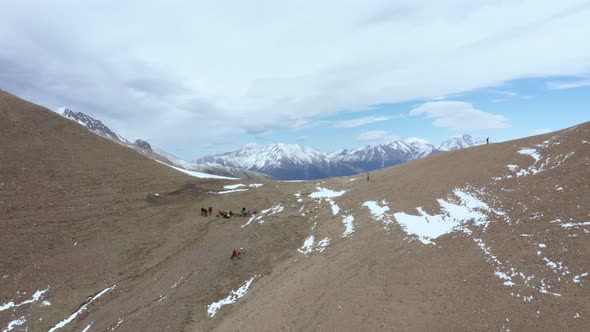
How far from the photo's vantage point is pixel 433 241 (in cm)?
2052

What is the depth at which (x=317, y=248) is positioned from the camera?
26.0m

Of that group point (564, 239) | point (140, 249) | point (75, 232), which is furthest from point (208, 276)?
point (564, 239)

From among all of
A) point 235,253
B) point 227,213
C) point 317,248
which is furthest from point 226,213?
point 317,248

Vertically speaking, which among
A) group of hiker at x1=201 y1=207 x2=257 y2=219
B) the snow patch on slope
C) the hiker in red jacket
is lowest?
the snow patch on slope

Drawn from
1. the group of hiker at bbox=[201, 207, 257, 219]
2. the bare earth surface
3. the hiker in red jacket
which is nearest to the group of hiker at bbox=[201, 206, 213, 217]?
the group of hiker at bbox=[201, 207, 257, 219]

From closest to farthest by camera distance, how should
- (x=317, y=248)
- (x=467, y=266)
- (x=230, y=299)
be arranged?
(x=467, y=266) < (x=230, y=299) < (x=317, y=248)

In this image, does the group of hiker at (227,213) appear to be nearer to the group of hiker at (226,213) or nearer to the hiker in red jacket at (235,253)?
the group of hiker at (226,213)

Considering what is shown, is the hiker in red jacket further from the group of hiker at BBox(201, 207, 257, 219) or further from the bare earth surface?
the group of hiker at BBox(201, 207, 257, 219)

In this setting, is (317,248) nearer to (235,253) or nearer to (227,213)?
(235,253)

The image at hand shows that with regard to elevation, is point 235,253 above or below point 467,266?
below

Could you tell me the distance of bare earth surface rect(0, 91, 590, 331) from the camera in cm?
1523

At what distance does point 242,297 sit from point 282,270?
3.84 m

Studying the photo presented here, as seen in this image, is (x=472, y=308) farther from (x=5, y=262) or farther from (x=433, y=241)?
(x=5, y=262)

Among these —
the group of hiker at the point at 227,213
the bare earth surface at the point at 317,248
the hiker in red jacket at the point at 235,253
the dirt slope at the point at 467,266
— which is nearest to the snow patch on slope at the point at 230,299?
the bare earth surface at the point at 317,248
